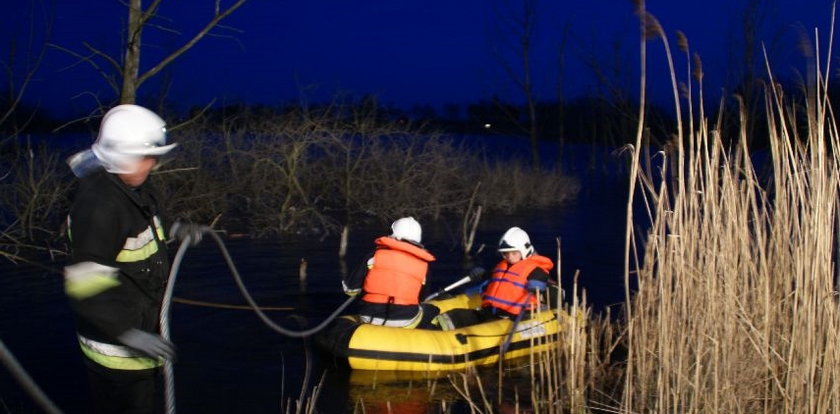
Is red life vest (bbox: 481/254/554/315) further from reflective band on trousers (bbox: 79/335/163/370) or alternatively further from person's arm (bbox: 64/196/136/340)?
person's arm (bbox: 64/196/136/340)

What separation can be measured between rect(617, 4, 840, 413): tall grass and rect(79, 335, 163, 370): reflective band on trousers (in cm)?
279

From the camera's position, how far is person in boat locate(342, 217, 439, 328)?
25.4ft

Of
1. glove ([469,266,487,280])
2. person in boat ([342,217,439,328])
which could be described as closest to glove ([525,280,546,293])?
person in boat ([342,217,439,328])

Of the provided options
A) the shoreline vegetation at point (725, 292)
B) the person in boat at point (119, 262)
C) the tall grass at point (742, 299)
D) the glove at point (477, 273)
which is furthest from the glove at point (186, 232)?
the glove at point (477, 273)

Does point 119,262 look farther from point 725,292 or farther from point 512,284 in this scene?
point 512,284

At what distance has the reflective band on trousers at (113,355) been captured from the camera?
362 centimetres

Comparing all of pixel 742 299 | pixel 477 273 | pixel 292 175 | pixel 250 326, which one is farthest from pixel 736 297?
pixel 292 175

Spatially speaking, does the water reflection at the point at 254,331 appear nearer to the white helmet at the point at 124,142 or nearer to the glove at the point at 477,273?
the glove at the point at 477,273

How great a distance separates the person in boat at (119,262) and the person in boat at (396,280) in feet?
12.7

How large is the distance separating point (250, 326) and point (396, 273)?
203cm

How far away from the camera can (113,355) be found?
3633 mm

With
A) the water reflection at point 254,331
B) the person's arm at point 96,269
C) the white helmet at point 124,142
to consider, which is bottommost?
the water reflection at point 254,331

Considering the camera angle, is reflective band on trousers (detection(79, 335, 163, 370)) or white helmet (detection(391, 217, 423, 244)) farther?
white helmet (detection(391, 217, 423, 244))

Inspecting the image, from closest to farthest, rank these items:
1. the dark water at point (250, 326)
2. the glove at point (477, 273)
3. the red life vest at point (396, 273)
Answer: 1. the dark water at point (250, 326)
2. the red life vest at point (396, 273)
3. the glove at point (477, 273)
